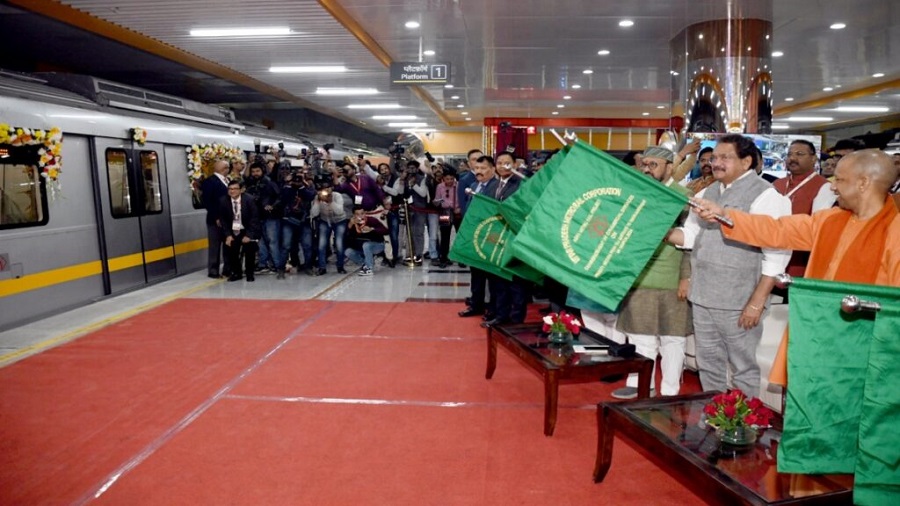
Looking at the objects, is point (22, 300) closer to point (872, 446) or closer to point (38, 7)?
point (38, 7)

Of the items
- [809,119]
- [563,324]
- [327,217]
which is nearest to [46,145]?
[327,217]

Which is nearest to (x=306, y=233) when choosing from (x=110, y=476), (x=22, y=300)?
(x=22, y=300)

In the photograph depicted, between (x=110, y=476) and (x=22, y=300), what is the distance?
15.0 feet

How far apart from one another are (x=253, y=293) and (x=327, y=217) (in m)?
1.98

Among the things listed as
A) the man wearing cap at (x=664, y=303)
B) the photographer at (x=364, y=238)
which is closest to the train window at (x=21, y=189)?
the photographer at (x=364, y=238)

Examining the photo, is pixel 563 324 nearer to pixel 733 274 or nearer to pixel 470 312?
pixel 733 274

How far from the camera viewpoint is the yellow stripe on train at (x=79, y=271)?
676 cm

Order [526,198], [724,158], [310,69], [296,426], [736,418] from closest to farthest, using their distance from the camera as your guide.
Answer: [736,418] → [724,158] → [296,426] → [526,198] → [310,69]

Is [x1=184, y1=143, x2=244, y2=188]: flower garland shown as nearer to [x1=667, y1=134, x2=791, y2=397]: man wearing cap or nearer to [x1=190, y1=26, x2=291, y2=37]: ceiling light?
[x1=190, y1=26, x2=291, y2=37]: ceiling light

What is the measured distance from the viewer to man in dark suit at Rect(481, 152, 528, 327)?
616cm

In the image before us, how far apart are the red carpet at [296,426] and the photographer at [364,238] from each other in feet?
12.5

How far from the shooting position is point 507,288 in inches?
249

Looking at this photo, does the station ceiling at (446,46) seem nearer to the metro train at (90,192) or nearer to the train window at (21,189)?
the metro train at (90,192)

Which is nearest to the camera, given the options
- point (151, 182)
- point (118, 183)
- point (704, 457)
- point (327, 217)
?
point (704, 457)
